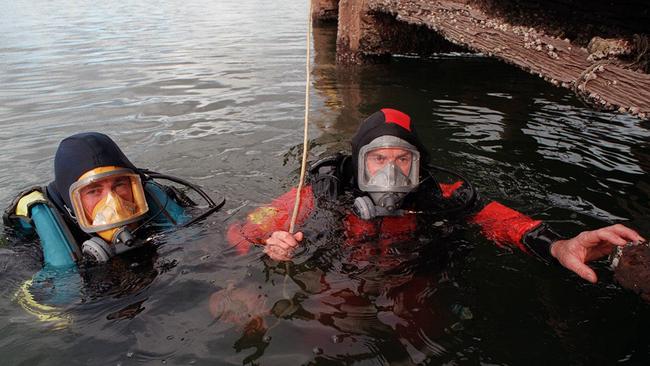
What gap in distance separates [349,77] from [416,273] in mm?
7893

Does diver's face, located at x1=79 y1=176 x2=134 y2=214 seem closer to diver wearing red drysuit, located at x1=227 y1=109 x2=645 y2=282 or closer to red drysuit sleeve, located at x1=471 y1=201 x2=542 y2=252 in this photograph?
diver wearing red drysuit, located at x1=227 y1=109 x2=645 y2=282

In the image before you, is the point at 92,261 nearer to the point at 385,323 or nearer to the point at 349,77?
the point at 385,323

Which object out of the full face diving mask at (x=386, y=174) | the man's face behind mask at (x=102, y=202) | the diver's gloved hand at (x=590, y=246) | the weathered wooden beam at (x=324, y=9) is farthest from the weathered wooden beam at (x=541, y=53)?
the weathered wooden beam at (x=324, y=9)

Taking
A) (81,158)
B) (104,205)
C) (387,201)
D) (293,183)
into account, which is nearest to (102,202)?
(104,205)

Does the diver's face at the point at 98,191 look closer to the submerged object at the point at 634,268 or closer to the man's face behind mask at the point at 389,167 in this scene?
the man's face behind mask at the point at 389,167

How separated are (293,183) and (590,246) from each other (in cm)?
352

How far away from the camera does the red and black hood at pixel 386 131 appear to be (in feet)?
12.4

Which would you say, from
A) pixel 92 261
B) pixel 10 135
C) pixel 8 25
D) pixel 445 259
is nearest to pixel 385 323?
pixel 445 259

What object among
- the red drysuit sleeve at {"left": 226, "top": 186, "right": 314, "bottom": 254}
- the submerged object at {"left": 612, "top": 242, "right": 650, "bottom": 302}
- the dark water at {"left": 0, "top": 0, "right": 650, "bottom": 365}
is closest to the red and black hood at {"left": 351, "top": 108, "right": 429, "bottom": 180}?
the red drysuit sleeve at {"left": 226, "top": 186, "right": 314, "bottom": 254}

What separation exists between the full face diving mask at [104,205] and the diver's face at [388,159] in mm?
1870

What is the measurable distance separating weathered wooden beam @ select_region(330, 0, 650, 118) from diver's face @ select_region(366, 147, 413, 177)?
180 centimetres

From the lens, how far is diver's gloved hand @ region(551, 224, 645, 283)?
2.51 metres

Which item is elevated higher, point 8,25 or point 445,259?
point 8,25

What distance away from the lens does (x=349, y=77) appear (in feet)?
35.2
